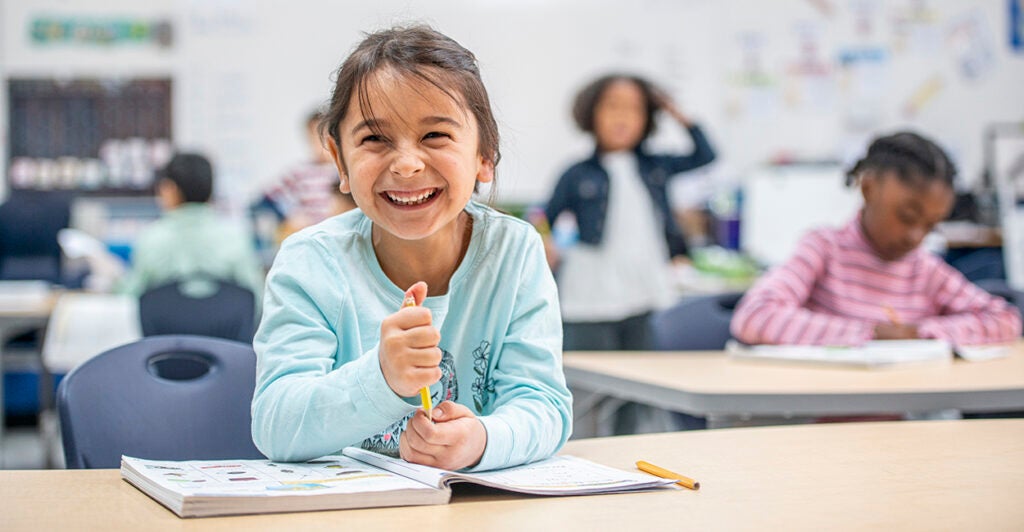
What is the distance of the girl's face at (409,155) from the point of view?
1195 mm

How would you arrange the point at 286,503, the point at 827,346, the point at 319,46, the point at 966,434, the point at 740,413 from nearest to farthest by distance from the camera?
the point at 286,503, the point at 966,434, the point at 740,413, the point at 827,346, the point at 319,46

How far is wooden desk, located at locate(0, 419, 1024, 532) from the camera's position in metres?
0.90

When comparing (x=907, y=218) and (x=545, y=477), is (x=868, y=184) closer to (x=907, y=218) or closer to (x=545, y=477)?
A: (x=907, y=218)

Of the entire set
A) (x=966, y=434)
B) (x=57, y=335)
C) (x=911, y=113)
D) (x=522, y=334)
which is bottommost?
(x=57, y=335)

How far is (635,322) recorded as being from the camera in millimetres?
3514

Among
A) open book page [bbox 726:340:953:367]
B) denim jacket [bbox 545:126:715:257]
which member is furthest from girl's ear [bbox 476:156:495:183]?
denim jacket [bbox 545:126:715:257]

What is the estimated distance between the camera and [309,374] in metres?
1.17

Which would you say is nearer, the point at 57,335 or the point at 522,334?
the point at 522,334

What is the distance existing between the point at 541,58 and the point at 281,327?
5.37 metres

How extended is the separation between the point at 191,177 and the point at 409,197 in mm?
2902

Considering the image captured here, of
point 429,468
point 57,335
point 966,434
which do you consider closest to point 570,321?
point 57,335

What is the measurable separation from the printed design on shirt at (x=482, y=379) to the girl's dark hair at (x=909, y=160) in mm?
1420

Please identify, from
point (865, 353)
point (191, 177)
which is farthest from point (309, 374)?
point (191, 177)

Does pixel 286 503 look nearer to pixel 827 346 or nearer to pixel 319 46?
pixel 827 346
